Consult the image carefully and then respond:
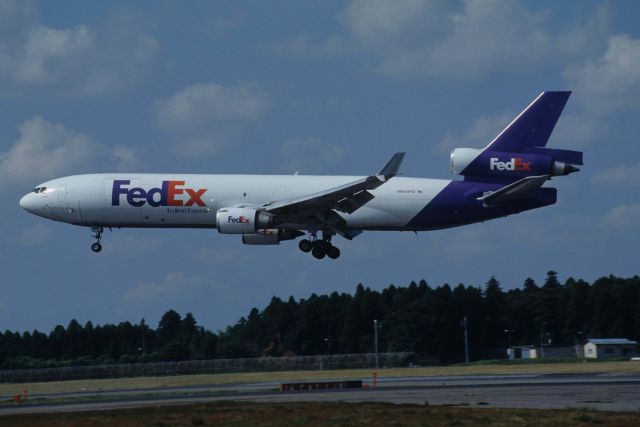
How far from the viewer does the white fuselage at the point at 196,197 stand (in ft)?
199

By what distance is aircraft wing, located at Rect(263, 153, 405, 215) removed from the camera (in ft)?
184

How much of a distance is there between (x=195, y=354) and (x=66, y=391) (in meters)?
63.9

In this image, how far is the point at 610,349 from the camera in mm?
111938

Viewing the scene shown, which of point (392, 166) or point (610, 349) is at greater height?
point (392, 166)

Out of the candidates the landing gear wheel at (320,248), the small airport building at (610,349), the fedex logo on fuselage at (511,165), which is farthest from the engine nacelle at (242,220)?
the small airport building at (610,349)

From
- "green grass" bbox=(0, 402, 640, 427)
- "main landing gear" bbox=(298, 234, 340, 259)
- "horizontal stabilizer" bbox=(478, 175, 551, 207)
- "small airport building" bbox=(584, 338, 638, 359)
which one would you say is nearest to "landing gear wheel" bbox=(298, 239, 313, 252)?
"main landing gear" bbox=(298, 234, 340, 259)

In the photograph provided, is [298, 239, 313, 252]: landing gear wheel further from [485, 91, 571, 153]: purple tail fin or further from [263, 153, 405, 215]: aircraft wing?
[485, 91, 571, 153]: purple tail fin

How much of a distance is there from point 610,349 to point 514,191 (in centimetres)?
5882

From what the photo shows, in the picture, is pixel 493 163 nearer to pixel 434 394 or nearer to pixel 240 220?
pixel 240 220

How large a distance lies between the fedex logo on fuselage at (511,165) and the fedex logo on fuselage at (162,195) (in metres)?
17.8

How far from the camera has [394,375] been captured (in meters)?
75.0

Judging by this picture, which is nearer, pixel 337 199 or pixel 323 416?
pixel 323 416

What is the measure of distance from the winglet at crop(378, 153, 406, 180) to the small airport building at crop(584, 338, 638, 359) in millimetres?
61996

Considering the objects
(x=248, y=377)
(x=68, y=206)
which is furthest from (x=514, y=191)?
(x=248, y=377)
